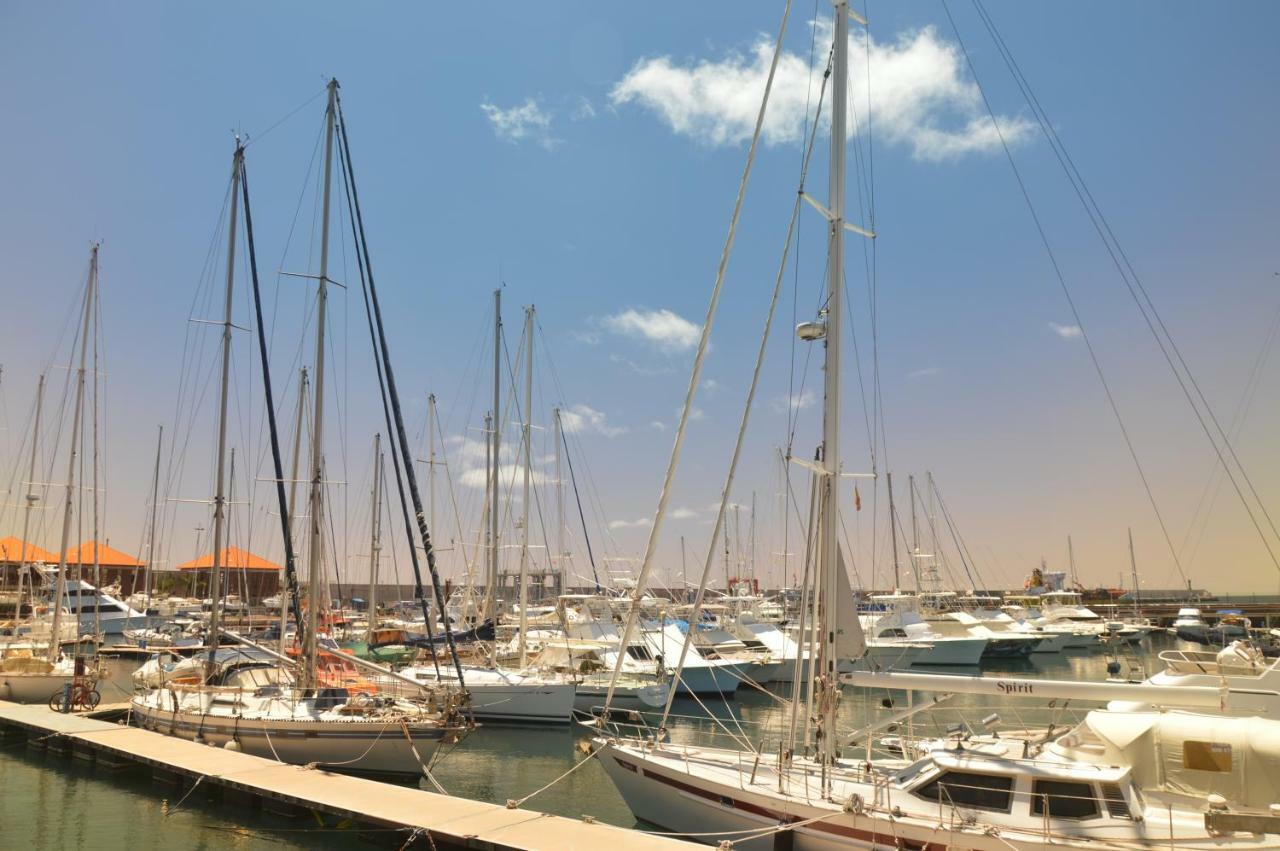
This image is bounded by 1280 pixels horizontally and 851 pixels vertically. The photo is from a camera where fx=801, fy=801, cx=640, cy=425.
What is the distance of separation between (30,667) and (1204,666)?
38.1m

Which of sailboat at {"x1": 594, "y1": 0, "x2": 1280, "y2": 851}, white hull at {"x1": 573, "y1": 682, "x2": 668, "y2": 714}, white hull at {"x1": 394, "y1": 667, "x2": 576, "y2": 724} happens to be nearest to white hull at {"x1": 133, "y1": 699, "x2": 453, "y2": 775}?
sailboat at {"x1": 594, "y1": 0, "x2": 1280, "y2": 851}

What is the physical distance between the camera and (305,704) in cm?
1978

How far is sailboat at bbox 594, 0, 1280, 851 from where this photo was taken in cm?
1081

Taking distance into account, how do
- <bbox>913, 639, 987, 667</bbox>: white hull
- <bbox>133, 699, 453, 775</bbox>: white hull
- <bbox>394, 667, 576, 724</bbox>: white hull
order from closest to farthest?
<bbox>133, 699, 453, 775</bbox>: white hull
<bbox>394, 667, 576, 724</bbox>: white hull
<bbox>913, 639, 987, 667</bbox>: white hull

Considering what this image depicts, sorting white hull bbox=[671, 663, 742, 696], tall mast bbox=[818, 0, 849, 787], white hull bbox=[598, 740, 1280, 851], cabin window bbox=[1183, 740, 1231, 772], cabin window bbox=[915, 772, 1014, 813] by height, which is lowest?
white hull bbox=[671, 663, 742, 696]

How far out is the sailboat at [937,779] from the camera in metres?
10.8

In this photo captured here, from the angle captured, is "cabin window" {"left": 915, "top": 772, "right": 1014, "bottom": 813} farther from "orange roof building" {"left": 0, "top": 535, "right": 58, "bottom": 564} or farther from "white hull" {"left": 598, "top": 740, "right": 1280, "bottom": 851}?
"orange roof building" {"left": 0, "top": 535, "right": 58, "bottom": 564}

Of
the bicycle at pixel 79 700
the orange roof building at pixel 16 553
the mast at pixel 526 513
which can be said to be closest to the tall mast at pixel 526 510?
the mast at pixel 526 513

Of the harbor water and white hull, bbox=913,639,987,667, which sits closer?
the harbor water

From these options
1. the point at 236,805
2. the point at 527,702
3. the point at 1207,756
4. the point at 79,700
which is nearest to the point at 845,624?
the point at 1207,756

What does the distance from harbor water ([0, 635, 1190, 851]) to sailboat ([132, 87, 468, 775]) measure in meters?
1.77

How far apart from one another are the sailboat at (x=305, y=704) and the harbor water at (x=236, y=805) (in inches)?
69.6

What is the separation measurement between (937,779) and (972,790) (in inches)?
19.3

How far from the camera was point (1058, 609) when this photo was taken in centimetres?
6650
